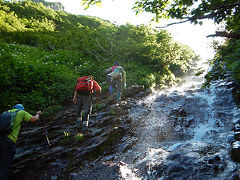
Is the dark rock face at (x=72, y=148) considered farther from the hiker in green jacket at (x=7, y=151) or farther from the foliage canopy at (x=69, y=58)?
the foliage canopy at (x=69, y=58)

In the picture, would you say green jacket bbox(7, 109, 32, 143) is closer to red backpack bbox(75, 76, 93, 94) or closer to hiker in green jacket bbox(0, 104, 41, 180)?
hiker in green jacket bbox(0, 104, 41, 180)

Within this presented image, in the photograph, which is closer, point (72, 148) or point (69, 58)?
point (72, 148)

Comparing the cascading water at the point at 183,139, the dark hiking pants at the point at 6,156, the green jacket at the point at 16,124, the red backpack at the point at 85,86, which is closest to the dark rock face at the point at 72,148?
the dark hiking pants at the point at 6,156

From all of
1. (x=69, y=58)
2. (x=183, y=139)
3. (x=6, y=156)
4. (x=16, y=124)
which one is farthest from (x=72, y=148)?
(x=69, y=58)

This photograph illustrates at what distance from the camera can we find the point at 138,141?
5.30 meters

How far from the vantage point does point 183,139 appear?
527cm

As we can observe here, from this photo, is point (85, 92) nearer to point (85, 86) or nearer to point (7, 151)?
point (85, 86)

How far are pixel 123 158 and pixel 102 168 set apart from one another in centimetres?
80

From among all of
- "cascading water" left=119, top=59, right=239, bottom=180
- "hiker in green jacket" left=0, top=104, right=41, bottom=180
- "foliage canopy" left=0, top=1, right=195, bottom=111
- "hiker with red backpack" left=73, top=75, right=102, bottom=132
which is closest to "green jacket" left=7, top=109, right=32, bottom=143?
"hiker in green jacket" left=0, top=104, right=41, bottom=180

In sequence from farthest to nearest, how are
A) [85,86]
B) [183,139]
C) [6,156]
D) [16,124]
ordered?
1. [85,86]
2. [183,139]
3. [16,124]
4. [6,156]

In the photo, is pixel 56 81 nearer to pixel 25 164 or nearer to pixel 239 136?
pixel 25 164

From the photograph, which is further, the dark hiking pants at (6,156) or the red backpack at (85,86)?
the red backpack at (85,86)

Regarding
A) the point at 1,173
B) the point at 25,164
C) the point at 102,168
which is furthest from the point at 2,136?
the point at 102,168

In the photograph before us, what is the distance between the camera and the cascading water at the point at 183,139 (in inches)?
135
